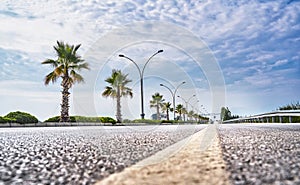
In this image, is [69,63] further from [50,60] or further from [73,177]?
[73,177]

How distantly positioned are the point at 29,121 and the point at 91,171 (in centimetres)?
2645

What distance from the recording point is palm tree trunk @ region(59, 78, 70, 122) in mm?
33656

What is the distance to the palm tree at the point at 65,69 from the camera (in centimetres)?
3403

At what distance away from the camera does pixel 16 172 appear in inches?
105

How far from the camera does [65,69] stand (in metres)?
35.0

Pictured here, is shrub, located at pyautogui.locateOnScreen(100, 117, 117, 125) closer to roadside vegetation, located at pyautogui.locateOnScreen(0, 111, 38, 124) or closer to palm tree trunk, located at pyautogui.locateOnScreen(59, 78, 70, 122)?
palm tree trunk, located at pyautogui.locateOnScreen(59, 78, 70, 122)

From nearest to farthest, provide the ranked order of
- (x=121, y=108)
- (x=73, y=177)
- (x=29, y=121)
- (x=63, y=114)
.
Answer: (x=73, y=177) → (x=29, y=121) → (x=63, y=114) → (x=121, y=108)

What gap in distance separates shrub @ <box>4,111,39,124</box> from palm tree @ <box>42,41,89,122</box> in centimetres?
577

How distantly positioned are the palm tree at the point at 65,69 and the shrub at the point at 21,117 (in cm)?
577

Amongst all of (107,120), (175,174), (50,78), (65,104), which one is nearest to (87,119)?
(107,120)

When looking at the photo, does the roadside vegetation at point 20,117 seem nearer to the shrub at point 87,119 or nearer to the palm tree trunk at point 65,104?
the palm tree trunk at point 65,104

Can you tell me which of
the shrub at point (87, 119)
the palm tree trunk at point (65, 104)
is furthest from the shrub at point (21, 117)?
the shrub at point (87, 119)

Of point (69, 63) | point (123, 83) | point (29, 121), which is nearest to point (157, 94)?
point (123, 83)

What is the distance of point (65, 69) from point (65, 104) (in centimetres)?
382
